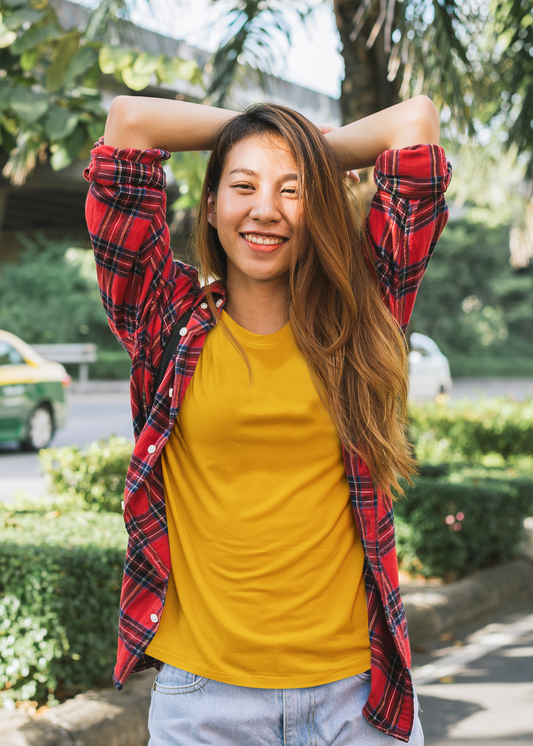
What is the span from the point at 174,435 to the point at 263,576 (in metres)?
0.33

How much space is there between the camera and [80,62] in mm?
3250

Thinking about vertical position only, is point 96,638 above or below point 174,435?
below

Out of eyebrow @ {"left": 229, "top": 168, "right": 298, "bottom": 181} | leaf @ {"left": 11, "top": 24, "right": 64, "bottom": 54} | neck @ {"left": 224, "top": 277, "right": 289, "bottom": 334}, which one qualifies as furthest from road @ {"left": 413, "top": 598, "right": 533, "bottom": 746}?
leaf @ {"left": 11, "top": 24, "right": 64, "bottom": 54}

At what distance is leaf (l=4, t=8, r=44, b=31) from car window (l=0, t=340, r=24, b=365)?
7.52m

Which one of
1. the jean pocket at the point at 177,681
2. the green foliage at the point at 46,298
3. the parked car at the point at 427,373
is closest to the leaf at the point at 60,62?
the jean pocket at the point at 177,681

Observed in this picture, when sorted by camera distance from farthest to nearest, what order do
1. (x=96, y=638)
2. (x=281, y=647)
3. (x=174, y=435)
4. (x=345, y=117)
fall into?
(x=345, y=117) → (x=96, y=638) → (x=174, y=435) → (x=281, y=647)

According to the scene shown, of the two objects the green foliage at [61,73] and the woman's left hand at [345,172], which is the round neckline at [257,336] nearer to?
the woman's left hand at [345,172]

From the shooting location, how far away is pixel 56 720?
2.85m

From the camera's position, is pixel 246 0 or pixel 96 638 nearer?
pixel 96 638

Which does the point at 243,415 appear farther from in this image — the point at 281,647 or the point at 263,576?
the point at 281,647

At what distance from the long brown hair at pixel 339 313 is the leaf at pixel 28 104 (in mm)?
1848

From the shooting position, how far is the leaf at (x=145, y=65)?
3193 millimetres

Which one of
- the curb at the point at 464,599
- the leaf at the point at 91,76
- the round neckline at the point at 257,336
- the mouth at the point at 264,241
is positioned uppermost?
the leaf at the point at 91,76

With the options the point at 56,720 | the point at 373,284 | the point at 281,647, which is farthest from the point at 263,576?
the point at 56,720
